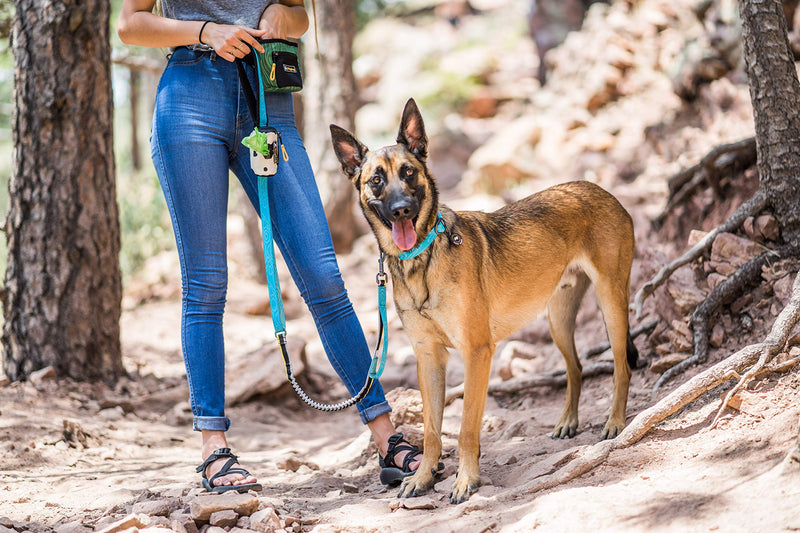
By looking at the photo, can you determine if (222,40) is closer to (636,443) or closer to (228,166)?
(228,166)

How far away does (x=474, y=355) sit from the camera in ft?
10.7

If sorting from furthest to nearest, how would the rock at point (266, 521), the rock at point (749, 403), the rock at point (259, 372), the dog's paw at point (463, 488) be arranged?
the rock at point (259, 372)
the dog's paw at point (463, 488)
the rock at point (749, 403)
the rock at point (266, 521)

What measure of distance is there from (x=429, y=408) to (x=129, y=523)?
147 centimetres

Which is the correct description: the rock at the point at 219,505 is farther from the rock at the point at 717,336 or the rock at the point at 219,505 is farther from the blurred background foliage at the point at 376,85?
the blurred background foliage at the point at 376,85

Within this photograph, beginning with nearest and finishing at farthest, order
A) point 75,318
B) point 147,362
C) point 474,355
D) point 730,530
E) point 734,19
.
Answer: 1. point 730,530
2. point 474,355
3. point 75,318
4. point 147,362
5. point 734,19

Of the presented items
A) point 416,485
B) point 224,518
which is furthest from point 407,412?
point 224,518

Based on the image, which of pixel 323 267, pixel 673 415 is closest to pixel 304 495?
pixel 323 267

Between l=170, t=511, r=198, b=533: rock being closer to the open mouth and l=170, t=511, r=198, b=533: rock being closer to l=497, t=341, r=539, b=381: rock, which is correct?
the open mouth

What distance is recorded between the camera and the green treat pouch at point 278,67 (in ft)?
10.7

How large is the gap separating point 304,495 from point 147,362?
4.21m

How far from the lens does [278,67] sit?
327cm

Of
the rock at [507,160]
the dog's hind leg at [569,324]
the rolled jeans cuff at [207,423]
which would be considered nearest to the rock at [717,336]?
the dog's hind leg at [569,324]

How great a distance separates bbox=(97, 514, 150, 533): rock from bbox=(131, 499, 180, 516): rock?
0.08 meters

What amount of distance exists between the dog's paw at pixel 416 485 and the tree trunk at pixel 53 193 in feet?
11.3
